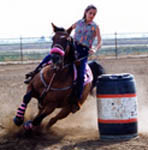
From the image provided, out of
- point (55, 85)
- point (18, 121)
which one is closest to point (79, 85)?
point (55, 85)

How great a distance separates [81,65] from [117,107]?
3.44 feet

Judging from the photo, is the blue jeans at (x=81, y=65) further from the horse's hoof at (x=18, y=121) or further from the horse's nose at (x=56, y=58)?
the horse's hoof at (x=18, y=121)

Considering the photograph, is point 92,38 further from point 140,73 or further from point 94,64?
point 140,73

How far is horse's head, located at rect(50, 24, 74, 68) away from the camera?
21.3ft

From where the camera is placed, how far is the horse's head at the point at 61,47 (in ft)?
21.3

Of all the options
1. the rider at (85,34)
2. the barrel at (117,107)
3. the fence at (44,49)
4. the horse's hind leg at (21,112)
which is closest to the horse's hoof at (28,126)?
the horse's hind leg at (21,112)

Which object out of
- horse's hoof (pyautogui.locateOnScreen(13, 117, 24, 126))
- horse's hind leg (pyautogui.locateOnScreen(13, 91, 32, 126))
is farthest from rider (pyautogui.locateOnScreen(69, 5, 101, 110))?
horse's hoof (pyautogui.locateOnScreen(13, 117, 24, 126))

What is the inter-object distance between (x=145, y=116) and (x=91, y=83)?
2130 millimetres

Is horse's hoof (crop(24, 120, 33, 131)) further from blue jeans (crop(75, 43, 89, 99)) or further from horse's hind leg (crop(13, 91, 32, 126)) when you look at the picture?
blue jeans (crop(75, 43, 89, 99))

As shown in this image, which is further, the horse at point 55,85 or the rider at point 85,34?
the rider at point 85,34

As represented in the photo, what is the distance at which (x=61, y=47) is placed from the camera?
6.63 meters

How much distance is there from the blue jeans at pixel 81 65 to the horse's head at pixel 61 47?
0.29 metres

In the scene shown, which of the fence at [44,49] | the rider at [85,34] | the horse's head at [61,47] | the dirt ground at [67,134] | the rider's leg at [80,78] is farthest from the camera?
the fence at [44,49]

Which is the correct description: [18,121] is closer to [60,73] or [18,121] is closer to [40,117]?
[40,117]
